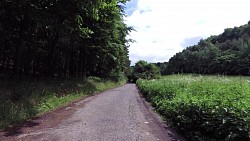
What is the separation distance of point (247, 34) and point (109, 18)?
73125mm

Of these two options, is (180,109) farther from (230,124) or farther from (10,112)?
(10,112)

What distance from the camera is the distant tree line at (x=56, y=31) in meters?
17.2

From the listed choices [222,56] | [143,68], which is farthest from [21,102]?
[143,68]

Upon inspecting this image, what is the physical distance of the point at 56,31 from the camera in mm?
18797

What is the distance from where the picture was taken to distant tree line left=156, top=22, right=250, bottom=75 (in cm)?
4944

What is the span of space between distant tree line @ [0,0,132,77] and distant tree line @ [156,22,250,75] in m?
16.9

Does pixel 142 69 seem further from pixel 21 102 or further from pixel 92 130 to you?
pixel 92 130

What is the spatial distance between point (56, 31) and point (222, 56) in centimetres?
4485

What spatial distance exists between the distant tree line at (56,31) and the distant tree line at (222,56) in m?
16.9

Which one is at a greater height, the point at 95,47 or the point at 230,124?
the point at 95,47

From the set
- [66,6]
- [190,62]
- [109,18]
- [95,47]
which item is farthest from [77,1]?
[190,62]

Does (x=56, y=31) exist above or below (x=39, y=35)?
below

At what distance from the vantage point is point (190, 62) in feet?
303

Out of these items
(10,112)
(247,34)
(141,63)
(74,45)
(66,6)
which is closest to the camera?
(10,112)
